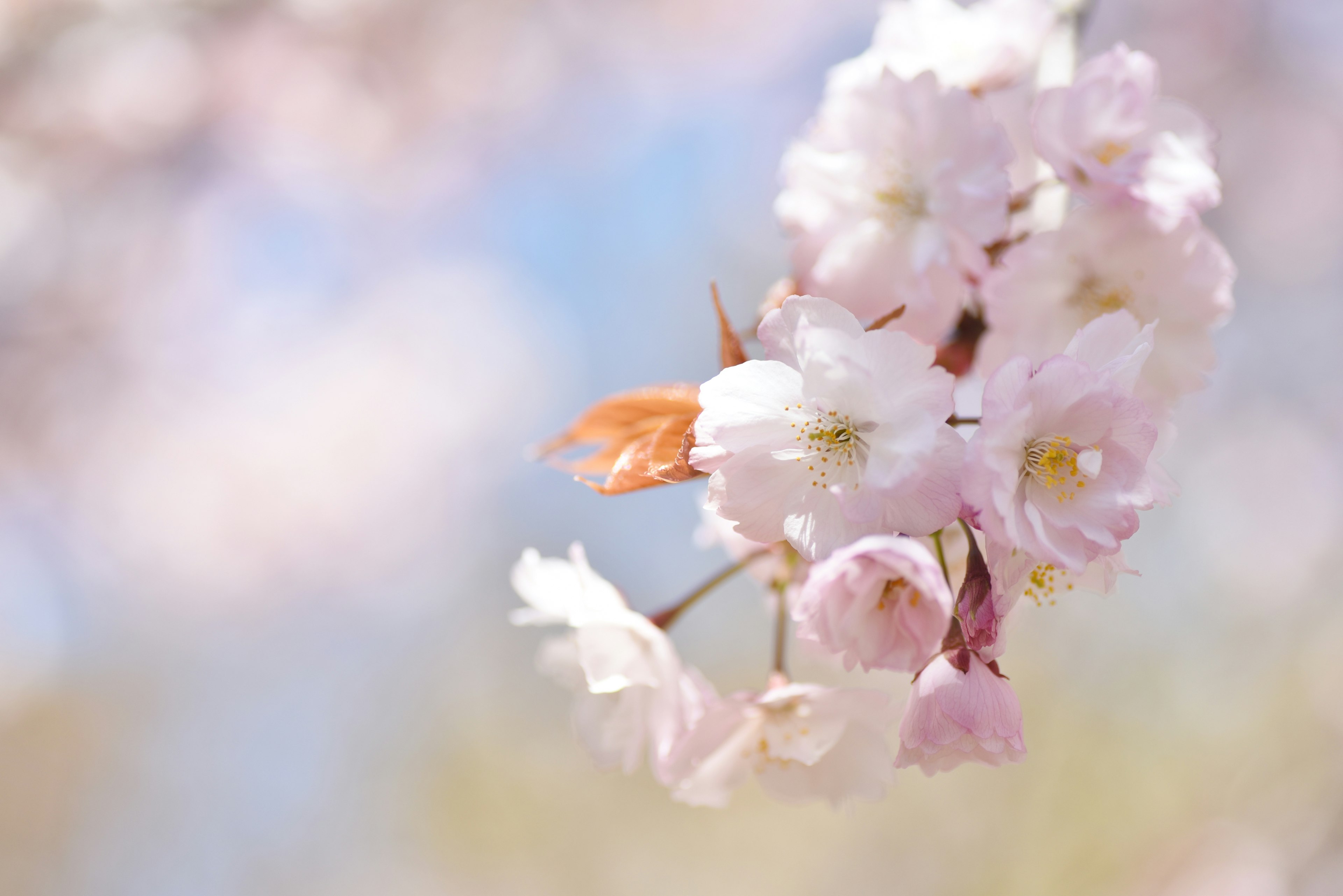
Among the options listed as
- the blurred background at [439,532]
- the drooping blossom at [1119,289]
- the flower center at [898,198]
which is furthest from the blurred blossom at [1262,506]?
the flower center at [898,198]

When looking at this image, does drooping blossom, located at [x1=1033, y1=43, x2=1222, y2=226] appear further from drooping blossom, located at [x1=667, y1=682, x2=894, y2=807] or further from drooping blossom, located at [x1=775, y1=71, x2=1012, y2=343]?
drooping blossom, located at [x1=667, y1=682, x2=894, y2=807]

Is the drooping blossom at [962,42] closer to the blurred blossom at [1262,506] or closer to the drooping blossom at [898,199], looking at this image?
the drooping blossom at [898,199]

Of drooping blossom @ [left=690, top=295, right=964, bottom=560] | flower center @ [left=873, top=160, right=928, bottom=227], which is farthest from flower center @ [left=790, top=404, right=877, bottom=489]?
flower center @ [left=873, top=160, right=928, bottom=227]

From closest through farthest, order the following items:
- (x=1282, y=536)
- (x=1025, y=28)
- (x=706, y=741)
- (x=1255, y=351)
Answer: (x=706, y=741) → (x=1025, y=28) → (x=1255, y=351) → (x=1282, y=536)

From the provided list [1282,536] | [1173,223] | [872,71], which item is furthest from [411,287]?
[1282,536]

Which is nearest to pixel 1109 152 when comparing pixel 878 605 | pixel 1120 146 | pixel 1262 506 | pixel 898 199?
pixel 1120 146

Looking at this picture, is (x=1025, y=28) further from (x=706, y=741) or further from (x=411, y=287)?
(x=411, y=287)
